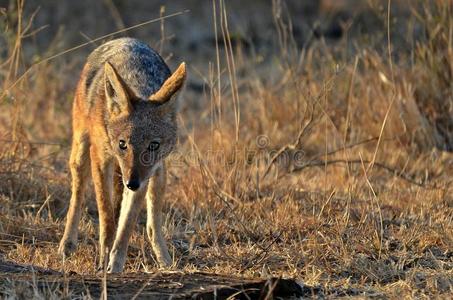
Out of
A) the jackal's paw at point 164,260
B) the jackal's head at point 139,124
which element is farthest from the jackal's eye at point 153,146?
the jackal's paw at point 164,260

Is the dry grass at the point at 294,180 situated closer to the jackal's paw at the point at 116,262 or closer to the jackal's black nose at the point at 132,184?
the jackal's paw at the point at 116,262

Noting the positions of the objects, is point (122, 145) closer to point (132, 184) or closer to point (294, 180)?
point (132, 184)

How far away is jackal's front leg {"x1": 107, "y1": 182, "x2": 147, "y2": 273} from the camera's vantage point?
20.7 feet

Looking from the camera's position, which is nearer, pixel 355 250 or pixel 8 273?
pixel 8 273

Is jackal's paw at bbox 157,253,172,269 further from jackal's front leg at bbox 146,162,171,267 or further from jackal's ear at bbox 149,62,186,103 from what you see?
jackal's ear at bbox 149,62,186,103

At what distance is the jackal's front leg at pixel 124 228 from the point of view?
632 cm

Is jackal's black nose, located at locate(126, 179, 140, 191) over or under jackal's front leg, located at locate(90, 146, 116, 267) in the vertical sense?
over

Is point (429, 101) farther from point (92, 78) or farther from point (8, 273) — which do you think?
point (8, 273)

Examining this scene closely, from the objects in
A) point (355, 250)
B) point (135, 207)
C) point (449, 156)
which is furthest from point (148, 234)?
point (449, 156)

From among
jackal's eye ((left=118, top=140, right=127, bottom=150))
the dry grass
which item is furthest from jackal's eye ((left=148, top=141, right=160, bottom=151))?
the dry grass

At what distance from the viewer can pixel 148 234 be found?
6.87 m

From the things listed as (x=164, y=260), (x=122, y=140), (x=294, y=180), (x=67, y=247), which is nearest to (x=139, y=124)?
(x=122, y=140)

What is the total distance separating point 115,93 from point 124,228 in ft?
2.84

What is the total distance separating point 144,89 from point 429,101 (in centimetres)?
402
